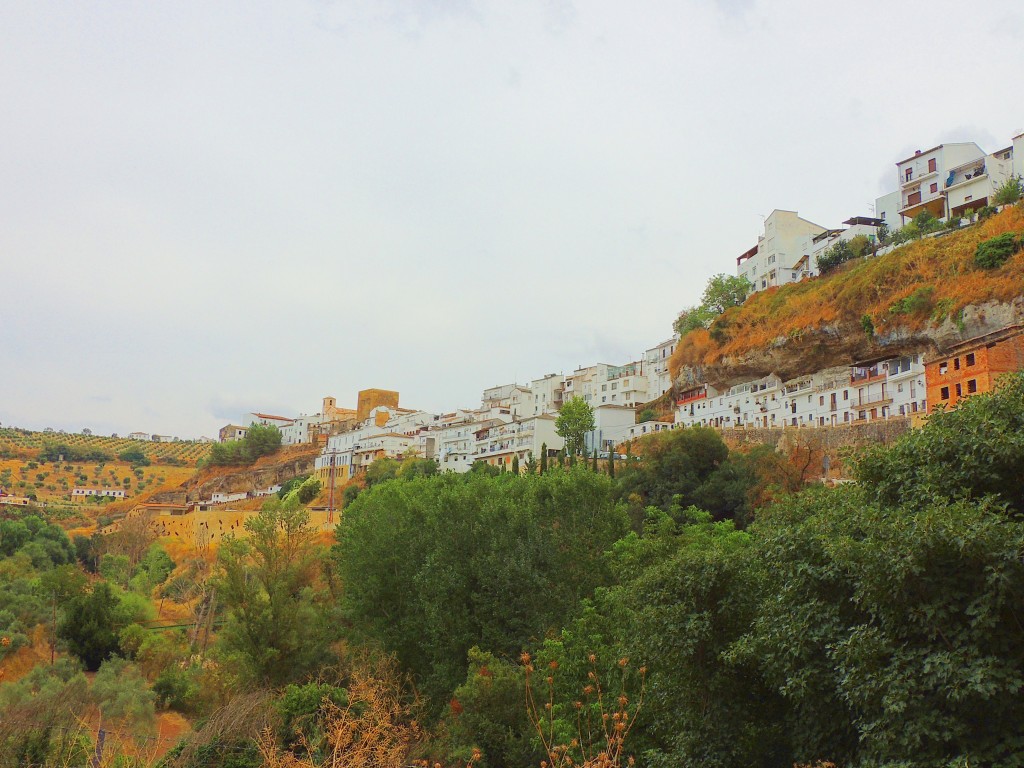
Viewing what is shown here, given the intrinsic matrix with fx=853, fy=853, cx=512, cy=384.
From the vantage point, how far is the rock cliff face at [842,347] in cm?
4375

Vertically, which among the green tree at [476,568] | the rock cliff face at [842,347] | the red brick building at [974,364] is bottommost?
the green tree at [476,568]

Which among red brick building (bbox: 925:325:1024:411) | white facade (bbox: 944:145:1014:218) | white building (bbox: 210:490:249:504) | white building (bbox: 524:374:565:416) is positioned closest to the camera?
red brick building (bbox: 925:325:1024:411)

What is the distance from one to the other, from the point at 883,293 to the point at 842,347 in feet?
14.3

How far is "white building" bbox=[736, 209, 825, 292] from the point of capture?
68.7 metres

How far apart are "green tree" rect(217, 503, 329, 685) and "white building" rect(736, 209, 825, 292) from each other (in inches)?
1898

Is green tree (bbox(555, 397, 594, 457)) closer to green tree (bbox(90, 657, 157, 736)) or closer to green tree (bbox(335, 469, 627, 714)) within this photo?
green tree (bbox(335, 469, 627, 714))

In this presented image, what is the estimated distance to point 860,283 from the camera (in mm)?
53031

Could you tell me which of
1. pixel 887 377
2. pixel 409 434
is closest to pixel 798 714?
pixel 887 377

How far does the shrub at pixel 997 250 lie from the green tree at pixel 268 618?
125 feet

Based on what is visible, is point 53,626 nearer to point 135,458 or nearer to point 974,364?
point 974,364

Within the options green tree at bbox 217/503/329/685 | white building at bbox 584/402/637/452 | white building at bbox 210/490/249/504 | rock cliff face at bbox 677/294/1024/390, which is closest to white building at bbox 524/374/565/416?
white building at bbox 584/402/637/452

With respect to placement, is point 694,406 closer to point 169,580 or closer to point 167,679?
point 169,580

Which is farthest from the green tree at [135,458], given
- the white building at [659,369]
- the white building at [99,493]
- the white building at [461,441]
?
the white building at [659,369]

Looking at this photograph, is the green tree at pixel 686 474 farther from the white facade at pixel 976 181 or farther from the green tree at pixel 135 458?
the green tree at pixel 135 458
